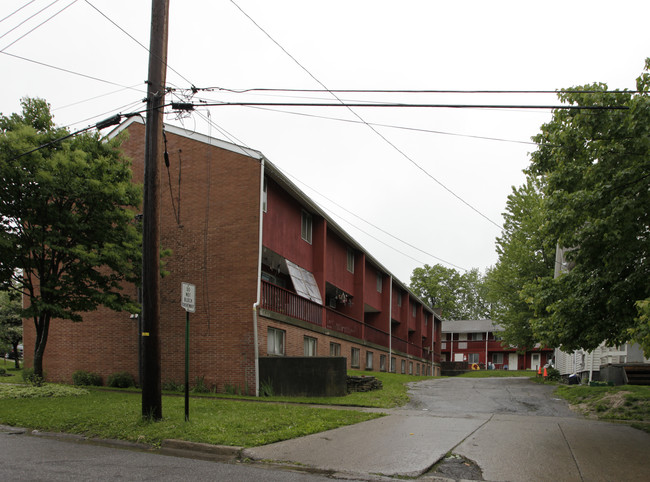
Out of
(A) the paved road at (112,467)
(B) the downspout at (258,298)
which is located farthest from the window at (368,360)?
(A) the paved road at (112,467)

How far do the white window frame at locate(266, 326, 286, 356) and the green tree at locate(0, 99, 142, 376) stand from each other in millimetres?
4470

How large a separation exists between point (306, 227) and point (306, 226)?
4 centimetres

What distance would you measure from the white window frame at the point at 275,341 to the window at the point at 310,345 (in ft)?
6.87

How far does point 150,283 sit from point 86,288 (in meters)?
6.88

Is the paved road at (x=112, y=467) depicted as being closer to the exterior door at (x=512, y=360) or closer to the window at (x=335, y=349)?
the window at (x=335, y=349)

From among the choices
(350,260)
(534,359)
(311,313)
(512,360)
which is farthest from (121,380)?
(512,360)

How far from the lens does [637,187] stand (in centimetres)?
966

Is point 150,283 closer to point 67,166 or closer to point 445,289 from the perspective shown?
point 67,166

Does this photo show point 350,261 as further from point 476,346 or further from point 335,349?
point 476,346

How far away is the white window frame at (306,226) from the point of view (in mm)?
23172

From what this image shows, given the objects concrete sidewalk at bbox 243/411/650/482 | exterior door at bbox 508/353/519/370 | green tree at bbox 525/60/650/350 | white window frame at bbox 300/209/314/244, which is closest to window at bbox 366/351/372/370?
white window frame at bbox 300/209/314/244

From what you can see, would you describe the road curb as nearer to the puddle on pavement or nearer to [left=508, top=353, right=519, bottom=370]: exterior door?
the puddle on pavement

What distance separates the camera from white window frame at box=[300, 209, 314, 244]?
2317 cm

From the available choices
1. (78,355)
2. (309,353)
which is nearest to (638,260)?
(309,353)
